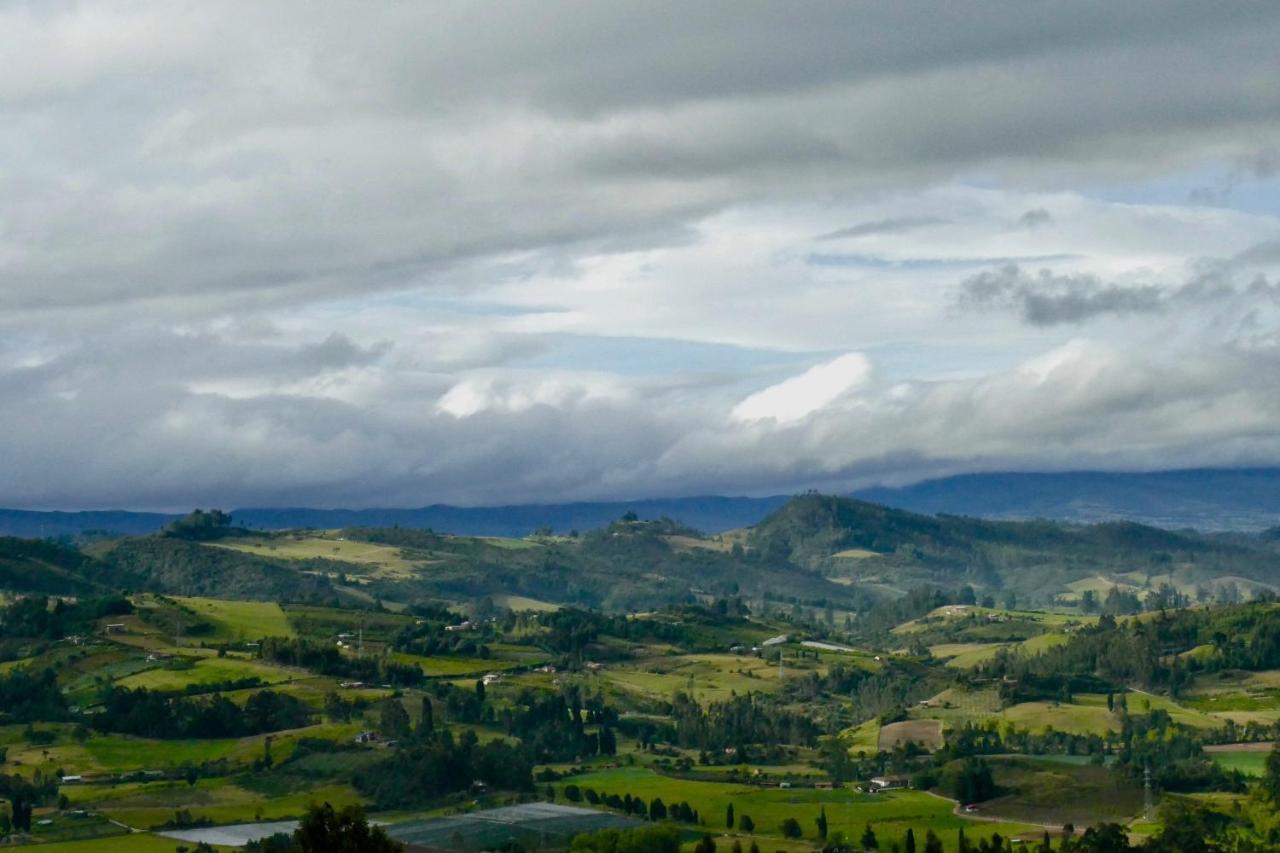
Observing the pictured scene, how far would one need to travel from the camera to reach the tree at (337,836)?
343 ft

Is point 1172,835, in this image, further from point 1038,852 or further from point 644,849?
point 644,849

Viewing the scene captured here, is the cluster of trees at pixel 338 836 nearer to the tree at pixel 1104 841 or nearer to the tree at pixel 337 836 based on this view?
the tree at pixel 337 836

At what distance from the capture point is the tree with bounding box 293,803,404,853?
104 meters

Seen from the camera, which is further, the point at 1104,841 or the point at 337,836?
the point at 1104,841

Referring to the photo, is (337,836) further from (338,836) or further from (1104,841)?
(1104,841)

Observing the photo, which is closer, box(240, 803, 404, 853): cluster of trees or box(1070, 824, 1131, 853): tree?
box(240, 803, 404, 853): cluster of trees

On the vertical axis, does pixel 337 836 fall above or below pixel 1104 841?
above

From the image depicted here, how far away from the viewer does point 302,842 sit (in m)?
104

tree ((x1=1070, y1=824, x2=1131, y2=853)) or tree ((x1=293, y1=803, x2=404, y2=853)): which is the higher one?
tree ((x1=293, y1=803, x2=404, y2=853))

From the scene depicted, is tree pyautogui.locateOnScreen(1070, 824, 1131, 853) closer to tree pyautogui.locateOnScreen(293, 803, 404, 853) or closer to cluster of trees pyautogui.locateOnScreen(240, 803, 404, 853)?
cluster of trees pyautogui.locateOnScreen(240, 803, 404, 853)

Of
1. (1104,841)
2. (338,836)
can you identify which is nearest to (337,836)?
(338,836)

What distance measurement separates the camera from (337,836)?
347 feet

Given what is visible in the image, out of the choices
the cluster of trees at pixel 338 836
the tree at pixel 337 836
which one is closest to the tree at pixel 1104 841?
the cluster of trees at pixel 338 836

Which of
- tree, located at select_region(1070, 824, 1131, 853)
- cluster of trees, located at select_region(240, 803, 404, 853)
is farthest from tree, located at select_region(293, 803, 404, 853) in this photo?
tree, located at select_region(1070, 824, 1131, 853)
